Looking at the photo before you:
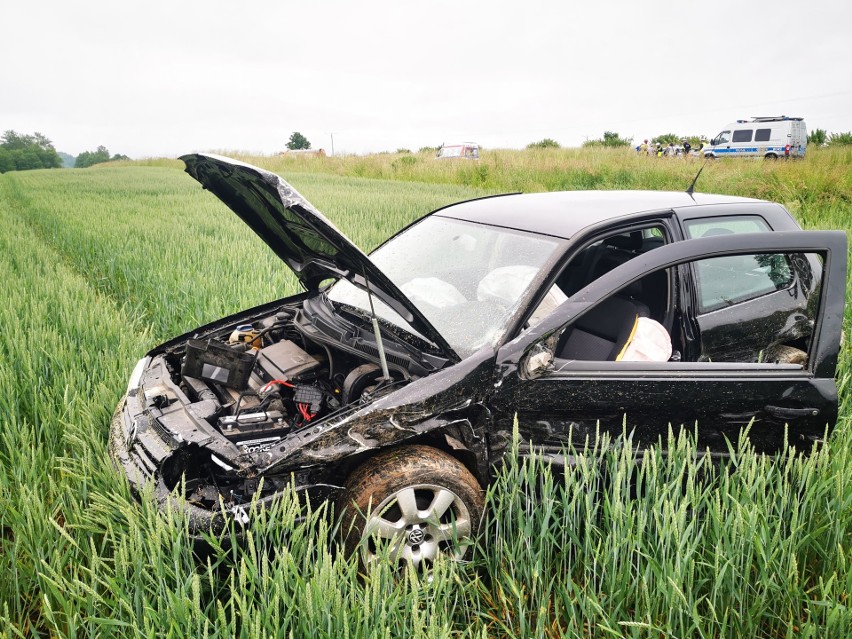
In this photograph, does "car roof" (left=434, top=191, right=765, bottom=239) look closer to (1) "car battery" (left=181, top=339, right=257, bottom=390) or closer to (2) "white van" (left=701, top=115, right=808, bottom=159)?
(1) "car battery" (left=181, top=339, right=257, bottom=390)

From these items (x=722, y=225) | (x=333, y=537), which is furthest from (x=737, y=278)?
(x=333, y=537)

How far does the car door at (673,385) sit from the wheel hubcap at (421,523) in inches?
12.9

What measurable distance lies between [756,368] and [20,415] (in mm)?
3816

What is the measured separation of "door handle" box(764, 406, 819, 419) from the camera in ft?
8.22

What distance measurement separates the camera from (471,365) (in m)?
2.29

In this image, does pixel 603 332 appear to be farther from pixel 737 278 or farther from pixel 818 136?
pixel 818 136

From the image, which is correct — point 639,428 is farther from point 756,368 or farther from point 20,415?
point 20,415

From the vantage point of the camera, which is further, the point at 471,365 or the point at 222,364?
the point at 222,364

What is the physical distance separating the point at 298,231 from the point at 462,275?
872 mm

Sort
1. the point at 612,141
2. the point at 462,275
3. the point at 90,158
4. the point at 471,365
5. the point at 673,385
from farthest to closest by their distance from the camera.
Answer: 1. the point at 90,158
2. the point at 612,141
3. the point at 462,275
4. the point at 673,385
5. the point at 471,365

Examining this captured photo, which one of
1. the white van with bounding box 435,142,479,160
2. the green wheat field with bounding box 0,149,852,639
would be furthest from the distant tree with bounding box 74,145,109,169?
the green wheat field with bounding box 0,149,852,639

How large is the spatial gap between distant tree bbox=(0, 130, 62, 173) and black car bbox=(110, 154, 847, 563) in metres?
102

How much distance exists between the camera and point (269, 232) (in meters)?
3.43

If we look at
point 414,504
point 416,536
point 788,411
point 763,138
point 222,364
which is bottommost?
point 416,536
